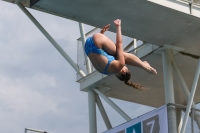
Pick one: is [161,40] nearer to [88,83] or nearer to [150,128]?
[150,128]

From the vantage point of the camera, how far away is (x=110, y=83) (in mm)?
22875

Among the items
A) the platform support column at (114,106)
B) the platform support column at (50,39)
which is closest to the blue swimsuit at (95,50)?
the platform support column at (50,39)

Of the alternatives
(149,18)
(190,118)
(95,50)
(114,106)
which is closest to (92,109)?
(114,106)

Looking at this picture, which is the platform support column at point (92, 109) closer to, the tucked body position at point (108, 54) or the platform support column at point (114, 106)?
the platform support column at point (114, 106)

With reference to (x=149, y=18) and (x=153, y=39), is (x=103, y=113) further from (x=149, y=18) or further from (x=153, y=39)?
(x=149, y=18)

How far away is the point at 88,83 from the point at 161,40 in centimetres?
482

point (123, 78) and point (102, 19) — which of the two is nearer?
point (123, 78)

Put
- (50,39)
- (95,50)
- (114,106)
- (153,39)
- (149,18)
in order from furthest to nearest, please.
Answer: (114,106) → (50,39) → (153,39) → (149,18) → (95,50)

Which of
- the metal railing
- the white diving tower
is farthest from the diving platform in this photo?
the metal railing

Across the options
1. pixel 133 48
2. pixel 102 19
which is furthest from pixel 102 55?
pixel 133 48

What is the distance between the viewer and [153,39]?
19219 millimetres

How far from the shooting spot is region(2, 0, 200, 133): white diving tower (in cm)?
1722

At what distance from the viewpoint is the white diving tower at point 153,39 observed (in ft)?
56.5

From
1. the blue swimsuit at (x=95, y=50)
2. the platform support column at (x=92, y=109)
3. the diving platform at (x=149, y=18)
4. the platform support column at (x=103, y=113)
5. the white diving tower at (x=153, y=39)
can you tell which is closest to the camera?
the blue swimsuit at (x=95, y=50)
